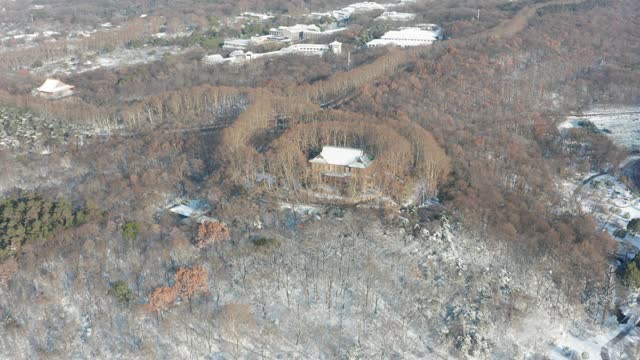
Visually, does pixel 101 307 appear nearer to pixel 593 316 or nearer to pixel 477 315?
pixel 477 315

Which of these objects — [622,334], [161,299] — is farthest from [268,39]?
[622,334]

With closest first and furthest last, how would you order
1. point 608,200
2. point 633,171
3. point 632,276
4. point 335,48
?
1. point 632,276
2. point 608,200
3. point 633,171
4. point 335,48

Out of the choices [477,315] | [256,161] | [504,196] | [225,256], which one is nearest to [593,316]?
[477,315]

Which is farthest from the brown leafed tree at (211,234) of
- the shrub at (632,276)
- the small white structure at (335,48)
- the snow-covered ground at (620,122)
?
the small white structure at (335,48)

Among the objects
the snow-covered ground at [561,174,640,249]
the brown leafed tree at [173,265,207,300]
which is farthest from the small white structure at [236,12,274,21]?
the brown leafed tree at [173,265,207,300]

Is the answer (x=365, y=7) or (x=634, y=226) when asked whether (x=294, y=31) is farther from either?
(x=634, y=226)

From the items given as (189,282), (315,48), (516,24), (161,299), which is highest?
(516,24)
